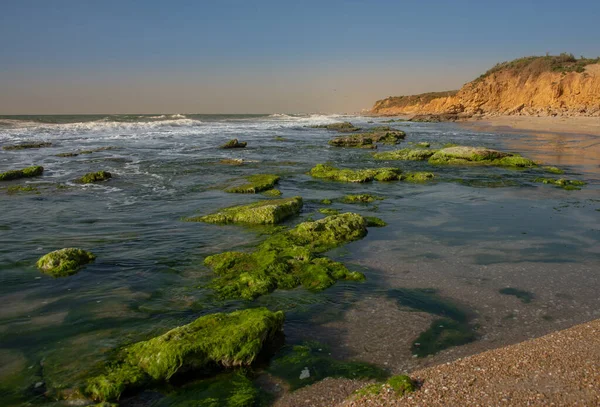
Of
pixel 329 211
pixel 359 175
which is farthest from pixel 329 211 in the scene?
pixel 359 175

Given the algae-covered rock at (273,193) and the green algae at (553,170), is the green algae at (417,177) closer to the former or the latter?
the algae-covered rock at (273,193)

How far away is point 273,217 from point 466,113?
69.3 meters

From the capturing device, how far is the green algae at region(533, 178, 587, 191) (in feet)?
43.7

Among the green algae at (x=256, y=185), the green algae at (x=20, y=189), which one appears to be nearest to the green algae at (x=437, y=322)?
the green algae at (x=256, y=185)

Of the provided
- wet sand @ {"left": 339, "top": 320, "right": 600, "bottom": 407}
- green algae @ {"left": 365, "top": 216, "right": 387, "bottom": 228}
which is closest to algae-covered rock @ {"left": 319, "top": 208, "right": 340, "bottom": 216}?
green algae @ {"left": 365, "top": 216, "right": 387, "bottom": 228}

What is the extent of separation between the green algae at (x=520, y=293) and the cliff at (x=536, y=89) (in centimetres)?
4887

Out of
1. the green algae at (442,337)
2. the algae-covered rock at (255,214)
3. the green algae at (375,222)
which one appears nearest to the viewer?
the green algae at (442,337)

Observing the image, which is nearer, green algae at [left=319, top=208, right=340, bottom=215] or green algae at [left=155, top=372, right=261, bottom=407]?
green algae at [left=155, top=372, right=261, bottom=407]

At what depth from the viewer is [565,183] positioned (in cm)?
1390

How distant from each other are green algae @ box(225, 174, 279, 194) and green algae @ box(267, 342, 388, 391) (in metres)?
8.84

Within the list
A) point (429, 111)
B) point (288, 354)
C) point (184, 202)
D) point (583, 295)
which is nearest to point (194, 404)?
point (288, 354)

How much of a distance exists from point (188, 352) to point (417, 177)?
1254cm

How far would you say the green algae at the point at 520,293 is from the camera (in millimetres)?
5785

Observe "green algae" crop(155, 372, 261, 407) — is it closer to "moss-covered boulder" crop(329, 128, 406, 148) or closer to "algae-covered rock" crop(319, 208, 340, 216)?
"algae-covered rock" crop(319, 208, 340, 216)
